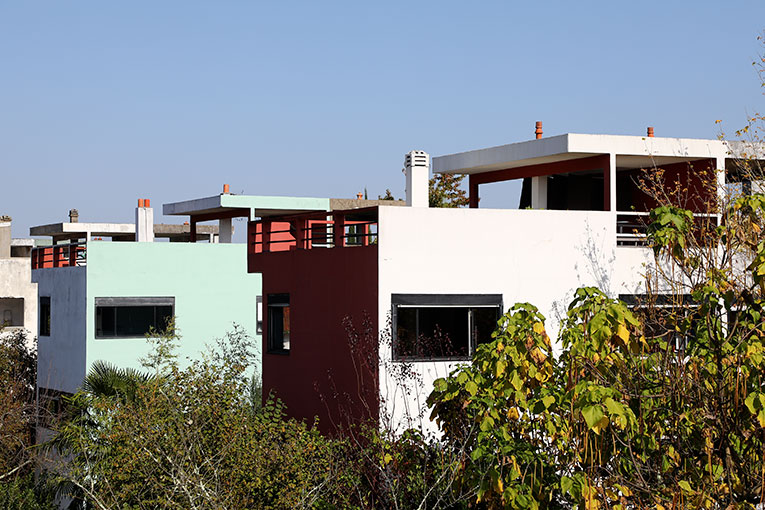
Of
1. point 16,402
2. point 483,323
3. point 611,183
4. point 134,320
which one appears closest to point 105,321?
point 134,320

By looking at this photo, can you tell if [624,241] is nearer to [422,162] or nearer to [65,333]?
[422,162]

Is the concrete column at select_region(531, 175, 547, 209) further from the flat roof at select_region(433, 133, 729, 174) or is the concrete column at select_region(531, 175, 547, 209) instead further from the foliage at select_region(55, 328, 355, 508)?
the foliage at select_region(55, 328, 355, 508)

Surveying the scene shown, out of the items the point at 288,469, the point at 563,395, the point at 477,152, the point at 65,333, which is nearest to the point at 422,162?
the point at 477,152

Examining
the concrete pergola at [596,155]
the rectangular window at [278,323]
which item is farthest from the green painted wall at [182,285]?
the concrete pergola at [596,155]

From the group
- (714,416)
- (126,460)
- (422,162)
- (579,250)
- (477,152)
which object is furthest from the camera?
(477,152)

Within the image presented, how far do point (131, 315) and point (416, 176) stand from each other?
1208 centimetres

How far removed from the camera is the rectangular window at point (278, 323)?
2164 centimetres

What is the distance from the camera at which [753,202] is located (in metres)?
9.27

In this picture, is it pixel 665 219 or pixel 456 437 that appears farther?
pixel 456 437

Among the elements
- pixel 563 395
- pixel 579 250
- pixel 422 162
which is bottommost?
pixel 563 395

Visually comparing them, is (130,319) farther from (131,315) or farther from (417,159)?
(417,159)

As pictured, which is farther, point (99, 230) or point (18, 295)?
point (18, 295)

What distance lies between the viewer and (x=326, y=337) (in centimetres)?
1956

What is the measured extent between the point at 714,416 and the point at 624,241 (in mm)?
11932
